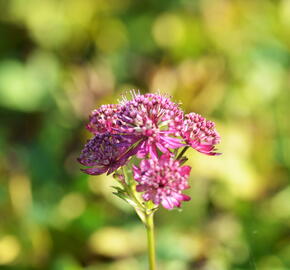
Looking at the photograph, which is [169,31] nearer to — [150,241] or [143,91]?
[143,91]

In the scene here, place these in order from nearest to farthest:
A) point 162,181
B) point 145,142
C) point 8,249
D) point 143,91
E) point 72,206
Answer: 1. point 162,181
2. point 145,142
3. point 8,249
4. point 72,206
5. point 143,91

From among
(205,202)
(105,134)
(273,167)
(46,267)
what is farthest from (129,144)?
(273,167)

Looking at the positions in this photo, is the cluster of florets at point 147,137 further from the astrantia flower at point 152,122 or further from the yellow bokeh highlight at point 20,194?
the yellow bokeh highlight at point 20,194

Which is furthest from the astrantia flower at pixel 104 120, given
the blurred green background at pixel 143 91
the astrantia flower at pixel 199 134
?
the blurred green background at pixel 143 91

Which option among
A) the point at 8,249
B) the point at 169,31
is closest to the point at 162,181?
the point at 8,249

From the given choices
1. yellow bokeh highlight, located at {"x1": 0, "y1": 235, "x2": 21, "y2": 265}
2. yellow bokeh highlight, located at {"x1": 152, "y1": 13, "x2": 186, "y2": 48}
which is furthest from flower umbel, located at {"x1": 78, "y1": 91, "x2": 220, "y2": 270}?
yellow bokeh highlight, located at {"x1": 152, "y1": 13, "x2": 186, "y2": 48}

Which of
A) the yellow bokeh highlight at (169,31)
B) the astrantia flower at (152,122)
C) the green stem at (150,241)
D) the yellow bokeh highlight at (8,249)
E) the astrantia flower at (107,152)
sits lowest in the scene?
the green stem at (150,241)

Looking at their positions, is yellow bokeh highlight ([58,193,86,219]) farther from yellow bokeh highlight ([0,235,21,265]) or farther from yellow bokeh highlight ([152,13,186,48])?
yellow bokeh highlight ([152,13,186,48])
